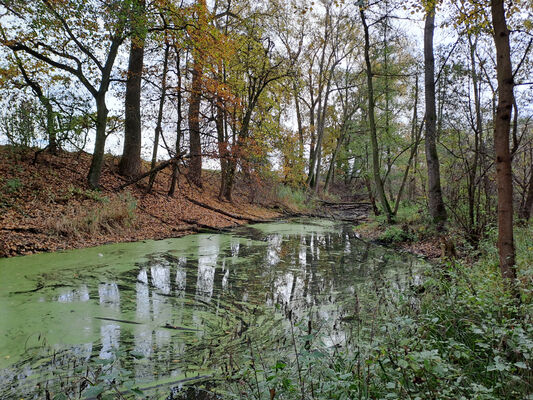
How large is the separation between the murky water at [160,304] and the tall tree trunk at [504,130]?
5.37ft

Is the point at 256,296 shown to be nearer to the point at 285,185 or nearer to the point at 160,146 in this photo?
the point at 160,146

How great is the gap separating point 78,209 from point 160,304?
460 cm

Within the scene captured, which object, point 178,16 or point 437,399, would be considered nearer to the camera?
point 437,399

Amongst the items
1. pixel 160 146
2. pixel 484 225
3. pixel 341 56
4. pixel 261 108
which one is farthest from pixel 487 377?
pixel 341 56

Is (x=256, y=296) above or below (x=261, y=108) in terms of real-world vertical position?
below

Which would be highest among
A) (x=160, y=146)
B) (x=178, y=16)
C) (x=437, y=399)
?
(x=178, y=16)

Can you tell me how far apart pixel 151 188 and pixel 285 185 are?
9518mm

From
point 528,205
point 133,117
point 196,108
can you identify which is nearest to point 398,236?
point 528,205

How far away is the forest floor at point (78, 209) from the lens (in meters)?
5.99

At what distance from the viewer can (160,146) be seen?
10.0 m

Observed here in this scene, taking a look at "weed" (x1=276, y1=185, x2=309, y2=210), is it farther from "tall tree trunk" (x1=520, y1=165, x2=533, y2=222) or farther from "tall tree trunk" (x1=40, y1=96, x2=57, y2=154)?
"tall tree trunk" (x1=40, y1=96, x2=57, y2=154)

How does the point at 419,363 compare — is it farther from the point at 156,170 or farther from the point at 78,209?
the point at 156,170

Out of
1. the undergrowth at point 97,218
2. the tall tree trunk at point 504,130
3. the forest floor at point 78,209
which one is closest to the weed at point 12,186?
the forest floor at point 78,209

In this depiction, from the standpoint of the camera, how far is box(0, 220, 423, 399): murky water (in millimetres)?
2273
